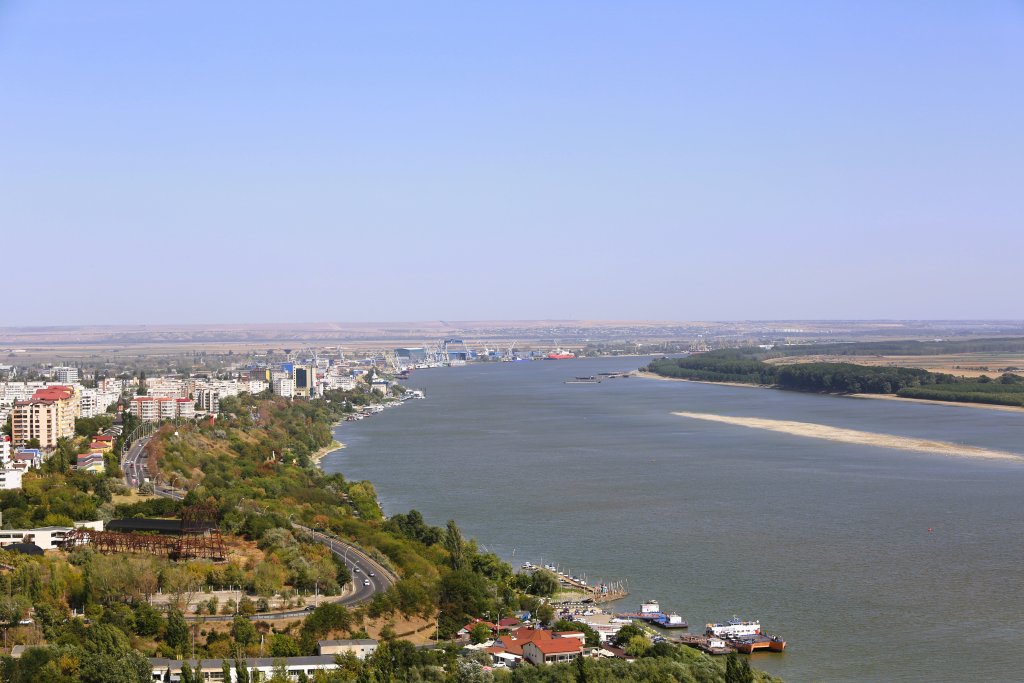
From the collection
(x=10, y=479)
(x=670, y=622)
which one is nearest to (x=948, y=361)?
(x=10, y=479)

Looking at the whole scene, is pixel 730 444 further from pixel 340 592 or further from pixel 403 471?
pixel 340 592

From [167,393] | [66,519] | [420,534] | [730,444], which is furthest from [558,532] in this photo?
[167,393]

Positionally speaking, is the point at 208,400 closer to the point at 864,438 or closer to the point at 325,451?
the point at 325,451

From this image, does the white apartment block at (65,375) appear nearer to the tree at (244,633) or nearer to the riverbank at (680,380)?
the riverbank at (680,380)

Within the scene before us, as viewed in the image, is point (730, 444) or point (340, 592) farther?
point (730, 444)

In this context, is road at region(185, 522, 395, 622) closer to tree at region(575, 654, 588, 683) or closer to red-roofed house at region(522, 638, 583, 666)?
red-roofed house at region(522, 638, 583, 666)

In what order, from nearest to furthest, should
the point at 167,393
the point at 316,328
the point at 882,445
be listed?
the point at 882,445 < the point at 167,393 < the point at 316,328

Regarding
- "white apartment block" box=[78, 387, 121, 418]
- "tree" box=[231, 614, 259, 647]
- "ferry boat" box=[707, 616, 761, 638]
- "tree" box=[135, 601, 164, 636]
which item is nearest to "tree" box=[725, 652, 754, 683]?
"ferry boat" box=[707, 616, 761, 638]
